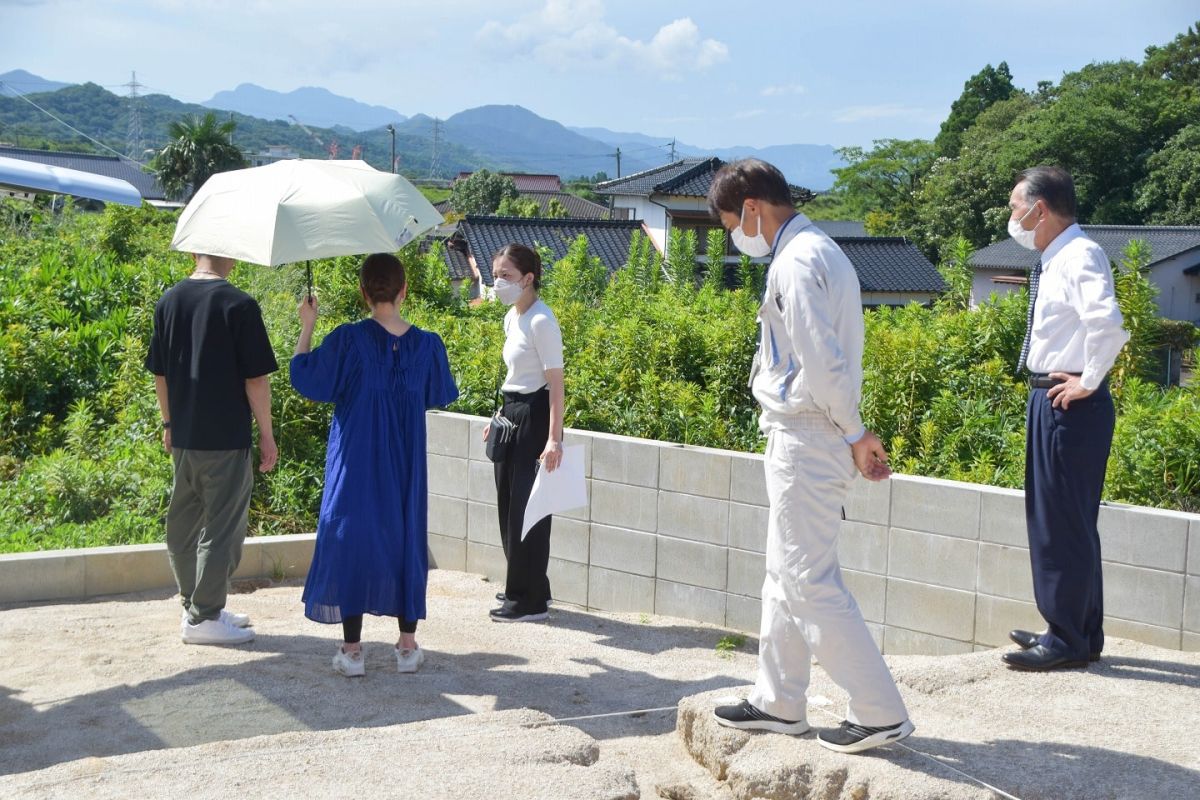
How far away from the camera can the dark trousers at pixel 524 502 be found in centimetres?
530

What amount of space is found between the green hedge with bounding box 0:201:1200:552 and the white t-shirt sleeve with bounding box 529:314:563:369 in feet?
3.47

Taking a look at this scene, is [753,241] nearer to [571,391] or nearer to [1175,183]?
[571,391]

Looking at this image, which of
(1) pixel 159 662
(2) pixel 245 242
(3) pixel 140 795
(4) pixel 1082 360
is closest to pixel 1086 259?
(4) pixel 1082 360

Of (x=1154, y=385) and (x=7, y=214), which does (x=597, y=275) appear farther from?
(x=7, y=214)

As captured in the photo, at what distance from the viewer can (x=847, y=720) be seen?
333cm

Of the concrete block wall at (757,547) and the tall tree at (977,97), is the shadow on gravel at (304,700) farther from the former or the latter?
the tall tree at (977,97)

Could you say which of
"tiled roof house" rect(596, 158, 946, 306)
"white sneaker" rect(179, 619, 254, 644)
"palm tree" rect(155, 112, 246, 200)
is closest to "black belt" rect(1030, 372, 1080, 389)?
"white sneaker" rect(179, 619, 254, 644)

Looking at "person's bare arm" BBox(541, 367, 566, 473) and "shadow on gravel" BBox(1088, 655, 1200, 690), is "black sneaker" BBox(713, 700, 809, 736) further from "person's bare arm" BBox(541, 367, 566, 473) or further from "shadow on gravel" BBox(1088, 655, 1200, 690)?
"person's bare arm" BBox(541, 367, 566, 473)

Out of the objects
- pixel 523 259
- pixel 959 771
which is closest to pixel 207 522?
pixel 523 259

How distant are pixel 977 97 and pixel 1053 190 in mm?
67712

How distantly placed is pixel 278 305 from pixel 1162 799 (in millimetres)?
7067

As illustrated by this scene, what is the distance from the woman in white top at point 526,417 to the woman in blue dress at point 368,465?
2.62 feet

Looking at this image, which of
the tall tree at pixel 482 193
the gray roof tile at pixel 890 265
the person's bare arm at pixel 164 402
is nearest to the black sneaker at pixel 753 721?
the person's bare arm at pixel 164 402

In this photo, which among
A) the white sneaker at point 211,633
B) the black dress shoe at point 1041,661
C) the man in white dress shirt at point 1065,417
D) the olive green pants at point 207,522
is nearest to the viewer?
the man in white dress shirt at point 1065,417
